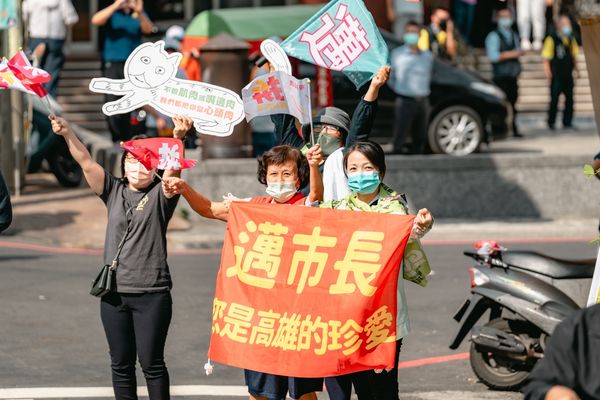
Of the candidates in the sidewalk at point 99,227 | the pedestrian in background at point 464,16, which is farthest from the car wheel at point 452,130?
the pedestrian in background at point 464,16

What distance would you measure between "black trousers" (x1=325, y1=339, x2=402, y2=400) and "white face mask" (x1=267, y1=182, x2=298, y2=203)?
3.24ft

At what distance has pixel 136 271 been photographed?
7758 millimetres

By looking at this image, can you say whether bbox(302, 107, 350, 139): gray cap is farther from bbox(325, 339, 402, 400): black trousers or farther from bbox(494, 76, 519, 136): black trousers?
bbox(494, 76, 519, 136): black trousers

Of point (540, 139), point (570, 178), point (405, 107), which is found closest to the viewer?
point (570, 178)

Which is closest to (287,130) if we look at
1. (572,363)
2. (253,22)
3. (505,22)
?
(572,363)

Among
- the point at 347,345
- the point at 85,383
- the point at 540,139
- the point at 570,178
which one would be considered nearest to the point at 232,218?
the point at 347,345

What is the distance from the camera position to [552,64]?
23.5 m

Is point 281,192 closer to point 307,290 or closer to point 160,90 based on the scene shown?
point 307,290

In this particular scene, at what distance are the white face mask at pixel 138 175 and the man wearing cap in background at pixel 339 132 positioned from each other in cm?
89

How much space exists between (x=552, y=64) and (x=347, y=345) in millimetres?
16909

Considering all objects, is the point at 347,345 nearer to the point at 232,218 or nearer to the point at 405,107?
the point at 232,218

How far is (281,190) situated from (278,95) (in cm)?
82

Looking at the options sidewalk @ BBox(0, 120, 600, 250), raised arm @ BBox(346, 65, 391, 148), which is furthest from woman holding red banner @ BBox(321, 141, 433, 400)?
sidewalk @ BBox(0, 120, 600, 250)

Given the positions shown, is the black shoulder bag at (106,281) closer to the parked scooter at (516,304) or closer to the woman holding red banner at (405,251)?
the woman holding red banner at (405,251)
